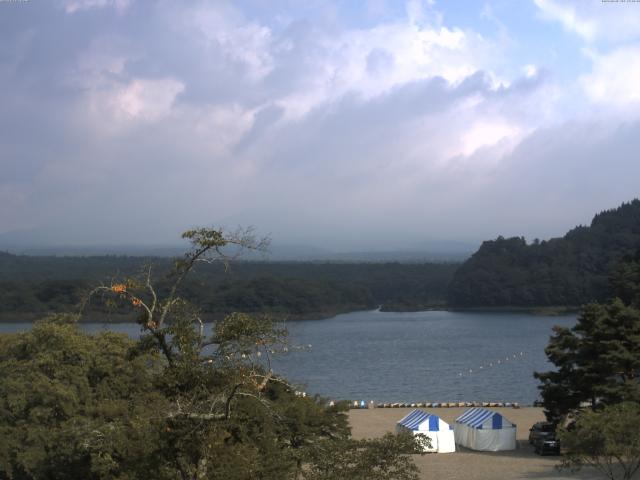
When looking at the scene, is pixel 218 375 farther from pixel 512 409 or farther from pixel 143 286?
pixel 512 409

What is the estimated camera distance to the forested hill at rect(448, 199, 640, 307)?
96750 mm

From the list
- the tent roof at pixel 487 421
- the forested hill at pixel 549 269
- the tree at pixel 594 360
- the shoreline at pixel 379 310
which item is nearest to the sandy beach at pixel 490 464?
the tent roof at pixel 487 421

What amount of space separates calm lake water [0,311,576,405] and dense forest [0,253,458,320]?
447cm

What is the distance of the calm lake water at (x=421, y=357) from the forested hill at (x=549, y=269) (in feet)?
18.9

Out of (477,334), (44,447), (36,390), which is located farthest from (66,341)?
(477,334)

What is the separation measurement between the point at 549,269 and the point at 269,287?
33175 millimetres

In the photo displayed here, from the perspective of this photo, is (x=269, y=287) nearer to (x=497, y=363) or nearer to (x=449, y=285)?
(x=449, y=285)

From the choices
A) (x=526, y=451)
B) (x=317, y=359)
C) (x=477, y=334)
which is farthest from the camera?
(x=477, y=334)

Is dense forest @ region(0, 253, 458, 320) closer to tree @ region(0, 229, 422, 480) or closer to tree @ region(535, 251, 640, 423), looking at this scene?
tree @ region(535, 251, 640, 423)

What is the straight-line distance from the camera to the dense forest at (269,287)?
85750 millimetres

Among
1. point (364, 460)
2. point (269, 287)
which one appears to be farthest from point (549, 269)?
point (364, 460)

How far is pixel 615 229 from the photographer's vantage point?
4181 inches

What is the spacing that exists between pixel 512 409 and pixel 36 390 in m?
19.9

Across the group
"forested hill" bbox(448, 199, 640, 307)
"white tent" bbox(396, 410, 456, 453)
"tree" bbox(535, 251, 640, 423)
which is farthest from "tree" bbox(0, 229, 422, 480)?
"forested hill" bbox(448, 199, 640, 307)
